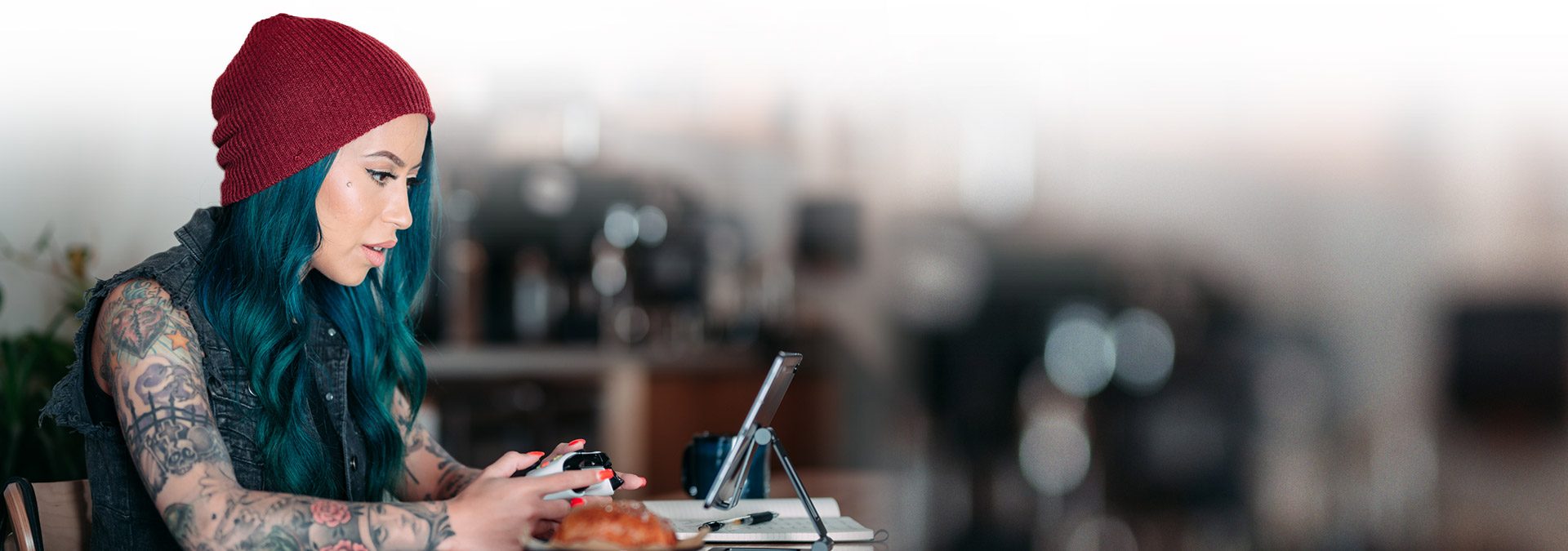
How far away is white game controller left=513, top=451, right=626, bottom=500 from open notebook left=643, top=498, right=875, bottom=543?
90 millimetres

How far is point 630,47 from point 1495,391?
11.1 ft

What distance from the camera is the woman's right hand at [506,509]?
0.86 metres

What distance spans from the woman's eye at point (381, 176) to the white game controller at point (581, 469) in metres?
0.34

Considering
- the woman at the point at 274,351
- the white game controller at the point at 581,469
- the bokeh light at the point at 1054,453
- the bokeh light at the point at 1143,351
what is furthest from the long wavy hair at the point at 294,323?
the bokeh light at the point at 1143,351

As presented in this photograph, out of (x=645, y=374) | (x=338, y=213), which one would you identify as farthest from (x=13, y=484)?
(x=645, y=374)

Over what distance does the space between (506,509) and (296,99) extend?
1.46ft

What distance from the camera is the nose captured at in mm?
1027

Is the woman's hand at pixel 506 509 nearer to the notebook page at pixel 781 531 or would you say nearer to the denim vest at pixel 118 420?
the notebook page at pixel 781 531

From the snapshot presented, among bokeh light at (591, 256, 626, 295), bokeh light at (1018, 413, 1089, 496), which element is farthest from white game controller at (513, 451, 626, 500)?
bokeh light at (1018, 413, 1089, 496)

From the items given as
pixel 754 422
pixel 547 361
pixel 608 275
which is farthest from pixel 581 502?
pixel 608 275

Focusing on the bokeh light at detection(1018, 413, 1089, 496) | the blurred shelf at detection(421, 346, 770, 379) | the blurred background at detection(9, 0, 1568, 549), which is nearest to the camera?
the blurred shelf at detection(421, 346, 770, 379)

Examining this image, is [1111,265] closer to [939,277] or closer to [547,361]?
[939,277]

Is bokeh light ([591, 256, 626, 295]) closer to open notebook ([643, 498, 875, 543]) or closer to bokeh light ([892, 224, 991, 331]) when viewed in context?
bokeh light ([892, 224, 991, 331])

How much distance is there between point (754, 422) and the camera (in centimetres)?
91
